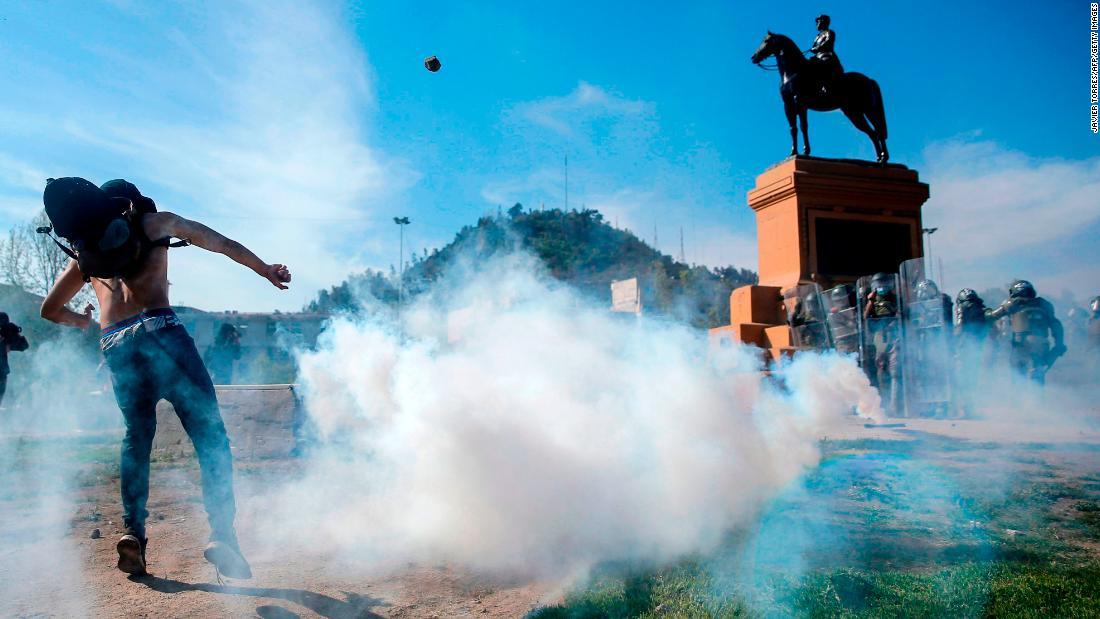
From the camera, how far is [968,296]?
408 inches

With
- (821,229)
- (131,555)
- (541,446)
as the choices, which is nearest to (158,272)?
(131,555)

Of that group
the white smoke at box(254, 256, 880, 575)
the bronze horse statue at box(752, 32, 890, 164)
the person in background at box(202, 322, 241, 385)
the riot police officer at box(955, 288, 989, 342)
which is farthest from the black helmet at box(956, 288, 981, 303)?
the person in background at box(202, 322, 241, 385)

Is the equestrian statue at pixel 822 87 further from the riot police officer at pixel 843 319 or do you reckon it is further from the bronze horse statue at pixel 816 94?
the riot police officer at pixel 843 319

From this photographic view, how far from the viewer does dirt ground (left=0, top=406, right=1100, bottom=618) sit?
3.04 meters

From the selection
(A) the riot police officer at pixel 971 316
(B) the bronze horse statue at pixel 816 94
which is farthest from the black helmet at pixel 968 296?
(B) the bronze horse statue at pixel 816 94

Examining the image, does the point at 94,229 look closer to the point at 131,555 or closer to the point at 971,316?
the point at 131,555

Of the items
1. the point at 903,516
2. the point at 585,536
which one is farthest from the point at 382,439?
the point at 903,516

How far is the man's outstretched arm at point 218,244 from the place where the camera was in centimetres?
346

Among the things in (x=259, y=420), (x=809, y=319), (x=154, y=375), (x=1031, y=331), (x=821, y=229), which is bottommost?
(x=259, y=420)

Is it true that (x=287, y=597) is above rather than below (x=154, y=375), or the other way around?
below

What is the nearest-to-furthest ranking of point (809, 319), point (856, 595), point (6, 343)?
point (856, 595)
point (6, 343)
point (809, 319)

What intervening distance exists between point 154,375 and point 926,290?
9.45 metres

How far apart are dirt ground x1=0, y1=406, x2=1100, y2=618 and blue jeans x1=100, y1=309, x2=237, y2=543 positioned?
0.34 meters

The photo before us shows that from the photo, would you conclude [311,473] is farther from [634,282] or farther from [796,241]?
[634,282]
